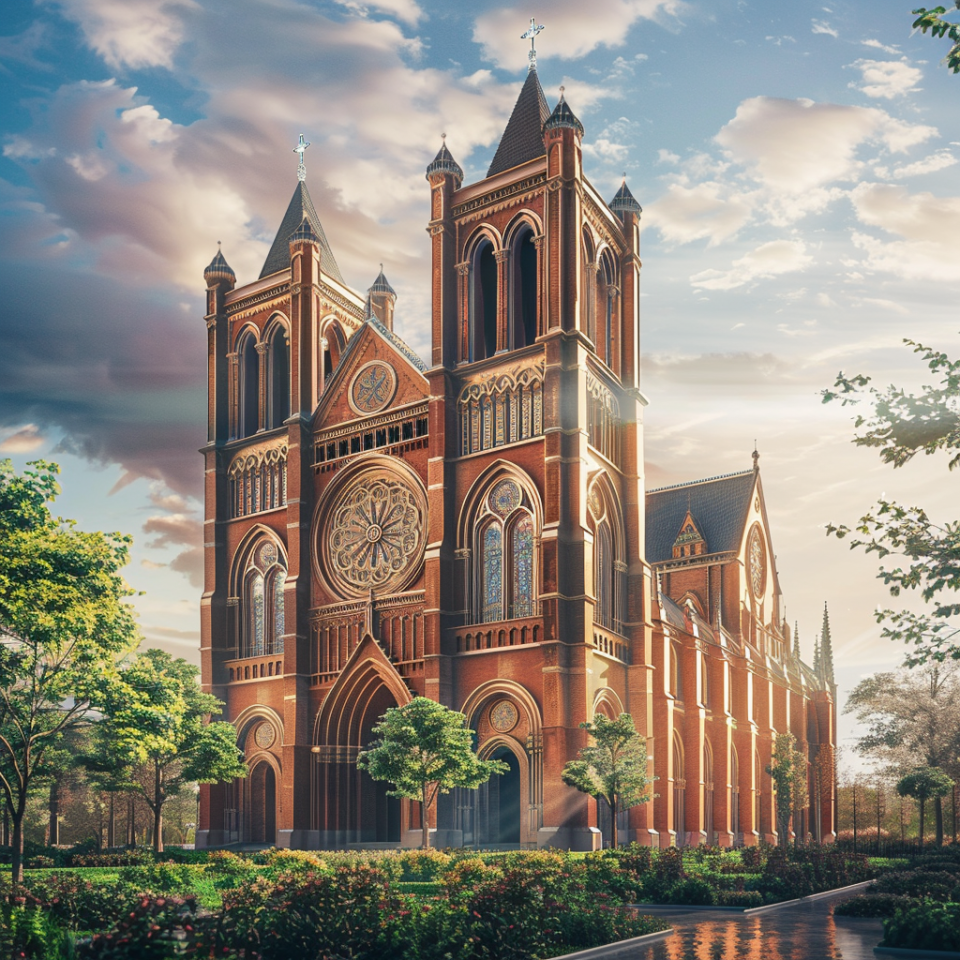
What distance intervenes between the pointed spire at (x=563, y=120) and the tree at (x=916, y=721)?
42.5m

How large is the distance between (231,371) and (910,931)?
47.4 metres

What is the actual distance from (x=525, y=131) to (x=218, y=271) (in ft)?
62.0

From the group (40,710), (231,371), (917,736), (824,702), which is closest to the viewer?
(40,710)

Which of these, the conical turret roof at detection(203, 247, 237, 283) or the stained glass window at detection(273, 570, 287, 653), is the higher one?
the conical turret roof at detection(203, 247, 237, 283)

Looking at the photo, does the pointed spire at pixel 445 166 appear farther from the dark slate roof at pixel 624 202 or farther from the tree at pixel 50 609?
the tree at pixel 50 609

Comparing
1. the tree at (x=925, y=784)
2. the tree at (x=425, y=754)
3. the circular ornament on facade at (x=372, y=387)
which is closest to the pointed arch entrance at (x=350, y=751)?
the tree at (x=425, y=754)

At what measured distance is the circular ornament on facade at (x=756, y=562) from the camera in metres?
70.4

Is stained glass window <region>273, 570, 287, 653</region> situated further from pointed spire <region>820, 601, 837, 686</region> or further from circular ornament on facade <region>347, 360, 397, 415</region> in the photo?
pointed spire <region>820, 601, 837, 686</region>

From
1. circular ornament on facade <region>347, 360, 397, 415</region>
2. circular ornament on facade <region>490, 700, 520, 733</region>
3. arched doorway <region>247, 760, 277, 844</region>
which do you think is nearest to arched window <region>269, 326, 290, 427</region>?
circular ornament on facade <region>347, 360, 397, 415</region>

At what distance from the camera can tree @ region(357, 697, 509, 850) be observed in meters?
40.2

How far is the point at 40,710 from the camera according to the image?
3011 cm

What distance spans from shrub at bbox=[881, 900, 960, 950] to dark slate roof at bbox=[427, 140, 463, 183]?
132ft

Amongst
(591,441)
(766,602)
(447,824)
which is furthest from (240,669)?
(766,602)

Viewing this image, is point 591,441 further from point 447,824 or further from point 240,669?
point 240,669
